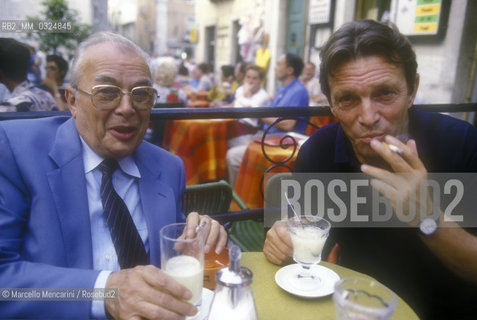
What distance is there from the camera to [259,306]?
3.78ft

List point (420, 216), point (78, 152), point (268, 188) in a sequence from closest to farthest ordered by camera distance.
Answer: point (420, 216) < point (78, 152) < point (268, 188)

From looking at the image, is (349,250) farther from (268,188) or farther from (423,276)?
(268,188)

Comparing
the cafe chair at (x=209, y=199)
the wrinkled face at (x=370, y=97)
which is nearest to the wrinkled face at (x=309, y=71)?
the cafe chair at (x=209, y=199)

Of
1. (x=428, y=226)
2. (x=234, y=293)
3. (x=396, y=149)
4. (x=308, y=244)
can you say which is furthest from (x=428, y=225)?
(x=234, y=293)

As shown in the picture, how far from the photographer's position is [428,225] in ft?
4.17

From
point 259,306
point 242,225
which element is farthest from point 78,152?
point 242,225

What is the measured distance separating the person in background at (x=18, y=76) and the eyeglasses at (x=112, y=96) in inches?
106

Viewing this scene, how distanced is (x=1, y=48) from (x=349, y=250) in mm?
4006

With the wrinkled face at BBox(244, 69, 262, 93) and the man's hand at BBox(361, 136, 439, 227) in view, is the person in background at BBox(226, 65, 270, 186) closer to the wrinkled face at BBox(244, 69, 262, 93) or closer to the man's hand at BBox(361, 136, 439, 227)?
the wrinkled face at BBox(244, 69, 262, 93)

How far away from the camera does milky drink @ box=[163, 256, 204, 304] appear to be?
40.7 inches

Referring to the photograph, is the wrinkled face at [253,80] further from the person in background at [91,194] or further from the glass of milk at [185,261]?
the glass of milk at [185,261]

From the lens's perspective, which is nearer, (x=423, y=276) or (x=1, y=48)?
(x=423, y=276)

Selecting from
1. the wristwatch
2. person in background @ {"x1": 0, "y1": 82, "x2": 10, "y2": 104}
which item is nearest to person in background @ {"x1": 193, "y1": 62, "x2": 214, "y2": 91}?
person in background @ {"x1": 0, "y1": 82, "x2": 10, "y2": 104}

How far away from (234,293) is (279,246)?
573 millimetres
